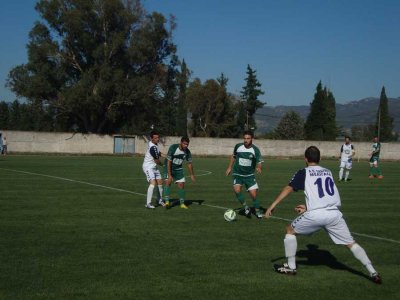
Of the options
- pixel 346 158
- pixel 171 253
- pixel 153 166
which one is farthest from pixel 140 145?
pixel 171 253

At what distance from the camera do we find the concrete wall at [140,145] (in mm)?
51594

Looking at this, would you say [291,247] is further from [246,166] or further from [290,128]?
[290,128]

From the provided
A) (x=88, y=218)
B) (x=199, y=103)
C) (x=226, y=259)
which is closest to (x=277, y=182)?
(x=88, y=218)

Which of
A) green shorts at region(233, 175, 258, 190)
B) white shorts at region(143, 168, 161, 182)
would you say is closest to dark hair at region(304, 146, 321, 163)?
green shorts at region(233, 175, 258, 190)

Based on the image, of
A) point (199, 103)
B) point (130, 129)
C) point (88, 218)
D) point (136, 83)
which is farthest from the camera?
point (199, 103)

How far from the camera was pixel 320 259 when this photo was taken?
329 inches

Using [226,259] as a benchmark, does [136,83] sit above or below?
above

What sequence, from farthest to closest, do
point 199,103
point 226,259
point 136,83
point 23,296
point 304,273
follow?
1. point 199,103
2. point 136,83
3. point 226,259
4. point 304,273
5. point 23,296

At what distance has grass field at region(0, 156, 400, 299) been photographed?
21.4 feet

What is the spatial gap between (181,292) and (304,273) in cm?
205

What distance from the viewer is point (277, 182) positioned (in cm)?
2325

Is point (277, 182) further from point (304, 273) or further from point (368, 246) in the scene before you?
point (304, 273)

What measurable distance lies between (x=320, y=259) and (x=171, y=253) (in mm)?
2398

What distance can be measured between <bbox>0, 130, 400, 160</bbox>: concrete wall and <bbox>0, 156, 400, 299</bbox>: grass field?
38.4 m
